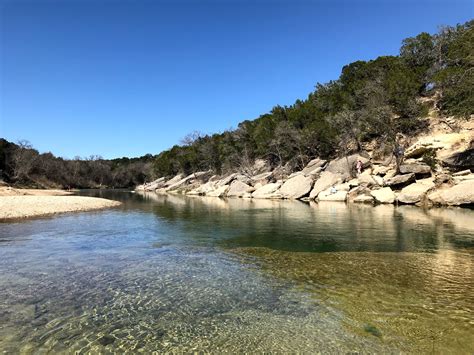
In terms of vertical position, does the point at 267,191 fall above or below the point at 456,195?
above

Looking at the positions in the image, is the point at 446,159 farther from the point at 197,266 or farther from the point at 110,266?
the point at 110,266

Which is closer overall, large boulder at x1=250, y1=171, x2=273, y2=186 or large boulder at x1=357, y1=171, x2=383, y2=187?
large boulder at x1=357, y1=171, x2=383, y2=187

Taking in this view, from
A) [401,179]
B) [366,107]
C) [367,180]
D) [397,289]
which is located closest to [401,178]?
[401,179]

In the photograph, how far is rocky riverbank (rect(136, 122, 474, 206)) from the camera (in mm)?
36469

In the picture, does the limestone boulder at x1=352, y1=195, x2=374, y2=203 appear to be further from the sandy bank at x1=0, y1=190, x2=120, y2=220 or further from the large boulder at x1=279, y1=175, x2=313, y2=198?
the sandy bank at x1=0, y1=190, x2=120, y2=220

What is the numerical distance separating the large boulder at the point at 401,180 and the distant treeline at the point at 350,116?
304 inches

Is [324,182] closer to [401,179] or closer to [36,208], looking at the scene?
[401,179]

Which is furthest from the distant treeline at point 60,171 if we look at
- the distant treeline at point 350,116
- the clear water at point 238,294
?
the clear water at point 238,294

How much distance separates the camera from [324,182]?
5041cm

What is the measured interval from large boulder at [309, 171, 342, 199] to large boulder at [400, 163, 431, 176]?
1035cm

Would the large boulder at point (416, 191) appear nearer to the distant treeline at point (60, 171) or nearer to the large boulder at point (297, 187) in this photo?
the large boulder at point (297, 187)

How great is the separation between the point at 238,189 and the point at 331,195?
2368 centimetres

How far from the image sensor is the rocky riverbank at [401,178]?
120 ft

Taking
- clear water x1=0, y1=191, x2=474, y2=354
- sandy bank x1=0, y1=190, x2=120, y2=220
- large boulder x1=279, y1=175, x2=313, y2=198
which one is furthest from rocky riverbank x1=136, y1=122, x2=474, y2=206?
sandy bank x1=0, y1=190, x2=120, y2=220
